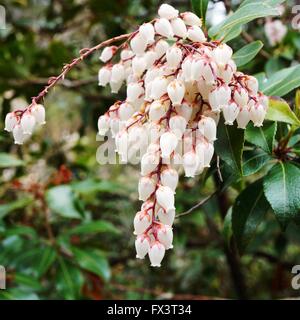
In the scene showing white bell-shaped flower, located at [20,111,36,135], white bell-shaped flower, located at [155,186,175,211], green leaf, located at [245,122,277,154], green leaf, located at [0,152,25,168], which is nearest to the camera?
white bell-shaped flower, located at [155,186,175,211]

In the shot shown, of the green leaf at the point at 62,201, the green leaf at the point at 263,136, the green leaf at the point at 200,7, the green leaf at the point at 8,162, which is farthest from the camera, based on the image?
the green leaf at the point at 62,201

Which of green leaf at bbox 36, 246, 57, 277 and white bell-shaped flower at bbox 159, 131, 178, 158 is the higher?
green leaf at bbox 36, 246, 57, 277

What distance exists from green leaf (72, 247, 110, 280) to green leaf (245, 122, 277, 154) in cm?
92

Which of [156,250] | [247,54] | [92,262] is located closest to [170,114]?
[156,250]

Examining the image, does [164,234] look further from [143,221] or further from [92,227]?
[92,227]

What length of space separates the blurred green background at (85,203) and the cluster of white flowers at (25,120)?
0.58 metres

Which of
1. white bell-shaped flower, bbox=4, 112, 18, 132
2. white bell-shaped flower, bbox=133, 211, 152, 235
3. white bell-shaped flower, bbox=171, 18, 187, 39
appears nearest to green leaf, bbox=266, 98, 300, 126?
white bell-shaped flower, bbox=171, 18, 187, 39

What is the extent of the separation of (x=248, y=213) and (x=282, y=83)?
0.94ft

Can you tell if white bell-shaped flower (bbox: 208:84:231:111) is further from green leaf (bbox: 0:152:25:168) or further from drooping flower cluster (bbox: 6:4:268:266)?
green leaf (bbox: 0:152:25:168)

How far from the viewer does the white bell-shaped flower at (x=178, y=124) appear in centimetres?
81

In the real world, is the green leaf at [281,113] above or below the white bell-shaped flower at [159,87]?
above

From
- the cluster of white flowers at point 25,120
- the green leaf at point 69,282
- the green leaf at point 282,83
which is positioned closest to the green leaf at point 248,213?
the green leaf at point 282,83

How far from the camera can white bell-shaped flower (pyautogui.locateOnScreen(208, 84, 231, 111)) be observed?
0.82 meters

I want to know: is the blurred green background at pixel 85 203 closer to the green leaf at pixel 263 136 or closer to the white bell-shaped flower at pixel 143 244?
the green leaf at pixel 263 136
